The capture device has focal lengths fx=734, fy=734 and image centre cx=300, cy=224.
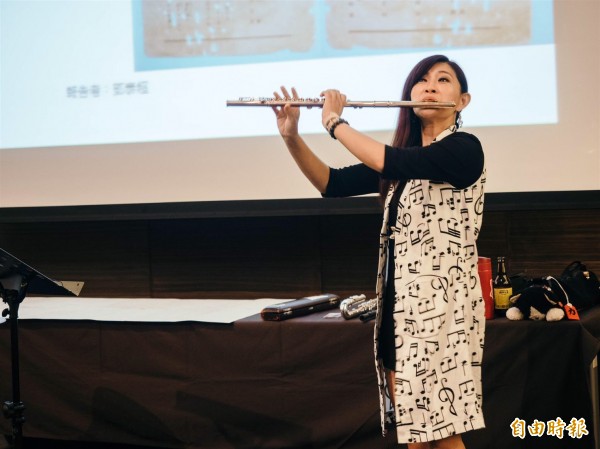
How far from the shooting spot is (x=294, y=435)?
8.65 ft

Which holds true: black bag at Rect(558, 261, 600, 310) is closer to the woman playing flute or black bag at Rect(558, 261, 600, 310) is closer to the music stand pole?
the woman playing flute

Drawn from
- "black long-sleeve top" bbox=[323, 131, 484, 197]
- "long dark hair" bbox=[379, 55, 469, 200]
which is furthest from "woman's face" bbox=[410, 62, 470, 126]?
"black long-sleeve top" bbox=[323, 131, 484, 197]

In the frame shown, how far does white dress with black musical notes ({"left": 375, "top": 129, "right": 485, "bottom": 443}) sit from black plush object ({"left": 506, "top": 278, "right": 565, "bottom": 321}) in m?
0.75

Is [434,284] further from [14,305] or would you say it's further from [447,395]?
[14,305]

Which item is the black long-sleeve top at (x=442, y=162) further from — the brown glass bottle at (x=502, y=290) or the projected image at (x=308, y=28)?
the projected image at (x=308, y=28)

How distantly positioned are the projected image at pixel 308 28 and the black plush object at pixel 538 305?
3.49 feet

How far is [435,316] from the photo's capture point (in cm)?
167

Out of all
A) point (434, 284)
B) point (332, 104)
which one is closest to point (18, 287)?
point (332, 104)

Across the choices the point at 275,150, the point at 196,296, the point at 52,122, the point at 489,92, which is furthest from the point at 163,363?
the point at 489,92

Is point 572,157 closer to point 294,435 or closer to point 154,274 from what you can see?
point 294,435

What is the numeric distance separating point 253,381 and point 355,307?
0.46m

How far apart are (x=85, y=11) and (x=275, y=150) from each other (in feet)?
3.59

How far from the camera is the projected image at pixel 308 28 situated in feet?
9.56

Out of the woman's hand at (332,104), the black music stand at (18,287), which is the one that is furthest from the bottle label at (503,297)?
the black music stand at (18,287)
